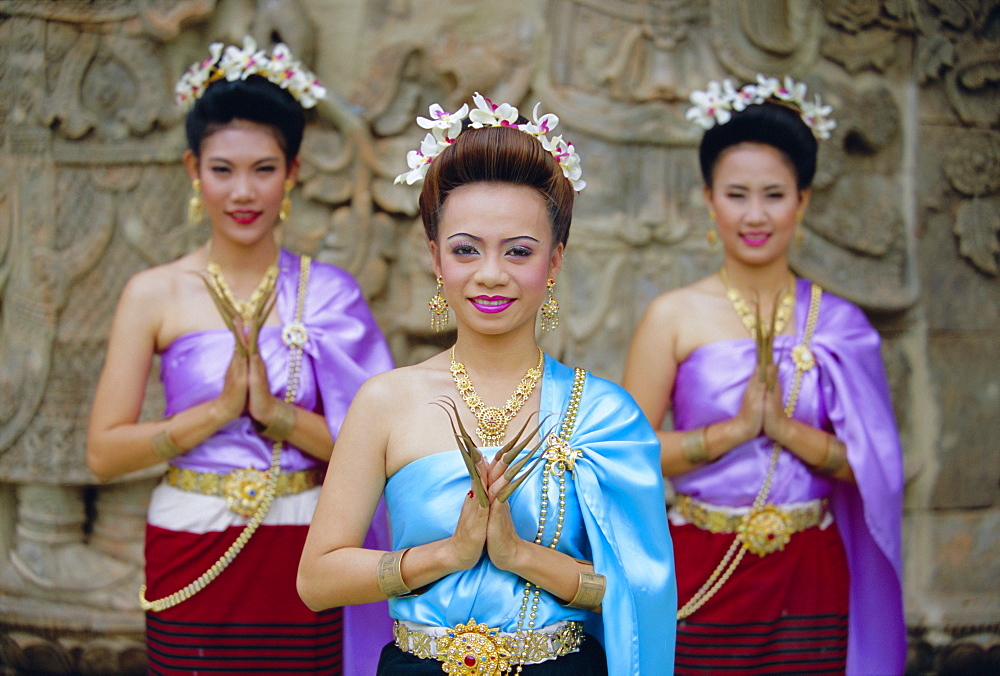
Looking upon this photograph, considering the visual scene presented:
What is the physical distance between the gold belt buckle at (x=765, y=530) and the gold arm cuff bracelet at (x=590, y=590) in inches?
41.2

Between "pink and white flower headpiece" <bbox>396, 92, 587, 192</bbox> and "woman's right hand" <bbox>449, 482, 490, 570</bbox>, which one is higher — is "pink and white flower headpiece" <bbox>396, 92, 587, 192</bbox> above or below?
above

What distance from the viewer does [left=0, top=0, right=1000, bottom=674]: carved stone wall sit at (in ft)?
13.1

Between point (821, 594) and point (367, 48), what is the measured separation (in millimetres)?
2931

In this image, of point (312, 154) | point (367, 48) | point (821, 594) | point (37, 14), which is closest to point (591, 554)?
point (821, 594)

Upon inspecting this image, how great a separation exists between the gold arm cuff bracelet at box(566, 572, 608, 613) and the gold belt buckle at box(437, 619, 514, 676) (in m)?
0.16

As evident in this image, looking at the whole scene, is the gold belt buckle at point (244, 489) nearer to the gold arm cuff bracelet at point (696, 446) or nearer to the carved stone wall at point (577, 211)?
the gold arm cuff bracelet at point (696, 446)

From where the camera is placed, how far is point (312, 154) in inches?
163

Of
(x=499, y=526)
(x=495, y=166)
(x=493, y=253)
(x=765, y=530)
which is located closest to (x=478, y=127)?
(x=495, y=166)

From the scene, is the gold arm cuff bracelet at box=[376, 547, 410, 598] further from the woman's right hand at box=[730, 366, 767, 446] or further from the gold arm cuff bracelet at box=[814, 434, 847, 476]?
the gold arm cuff bracelet at box=[814, 434, 847, 476]

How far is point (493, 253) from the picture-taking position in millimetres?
1999

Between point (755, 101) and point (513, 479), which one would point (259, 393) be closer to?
point (513, 479)

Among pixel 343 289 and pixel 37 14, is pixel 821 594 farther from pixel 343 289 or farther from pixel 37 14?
pixel 37 14

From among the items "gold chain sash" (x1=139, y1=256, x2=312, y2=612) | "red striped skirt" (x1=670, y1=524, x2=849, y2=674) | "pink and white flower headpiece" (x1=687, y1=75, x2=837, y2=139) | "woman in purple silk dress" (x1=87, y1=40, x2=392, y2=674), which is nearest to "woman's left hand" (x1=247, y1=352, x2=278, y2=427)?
"woman in purple silk dress" (x1=87, y1=40, x2=392, y2=674)

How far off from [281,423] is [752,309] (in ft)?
4.86
